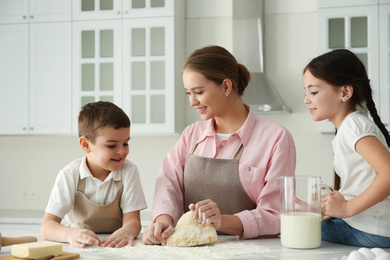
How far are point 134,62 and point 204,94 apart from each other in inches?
75.2

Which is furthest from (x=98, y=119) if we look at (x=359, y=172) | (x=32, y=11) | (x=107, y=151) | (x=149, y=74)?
(x=32, y=11)

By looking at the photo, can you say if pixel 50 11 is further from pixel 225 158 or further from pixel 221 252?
pixel 221 252

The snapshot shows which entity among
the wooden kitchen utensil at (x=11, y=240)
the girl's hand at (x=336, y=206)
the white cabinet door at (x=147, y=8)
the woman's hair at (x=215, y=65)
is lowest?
the wooden kitchen utensil at (x=11, y=240)

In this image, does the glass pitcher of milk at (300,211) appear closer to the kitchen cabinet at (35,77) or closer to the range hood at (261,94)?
the range hood at (261,94)

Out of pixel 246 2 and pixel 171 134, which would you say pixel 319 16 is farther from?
pixel 171 134

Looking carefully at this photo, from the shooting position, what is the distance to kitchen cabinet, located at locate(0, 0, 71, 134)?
3.67 meters

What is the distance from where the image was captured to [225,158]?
1.75 meters

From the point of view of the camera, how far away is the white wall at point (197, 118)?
370cm

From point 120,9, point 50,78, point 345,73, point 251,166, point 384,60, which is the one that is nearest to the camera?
point 345,73

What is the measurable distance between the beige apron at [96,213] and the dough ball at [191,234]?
12.8 inches

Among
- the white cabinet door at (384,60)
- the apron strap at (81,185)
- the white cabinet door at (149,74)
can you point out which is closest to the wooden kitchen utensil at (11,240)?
the apron strap at (81,185)

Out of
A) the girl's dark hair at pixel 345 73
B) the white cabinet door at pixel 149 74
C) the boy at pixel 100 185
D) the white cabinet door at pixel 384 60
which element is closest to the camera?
the girl's dark hair at pixel 345 73

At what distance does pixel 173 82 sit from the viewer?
3.50m

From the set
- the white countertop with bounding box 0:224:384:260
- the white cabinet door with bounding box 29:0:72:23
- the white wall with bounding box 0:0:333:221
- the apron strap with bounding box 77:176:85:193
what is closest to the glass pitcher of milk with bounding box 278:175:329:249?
the white countertop with bounding box 0:224:384:260
